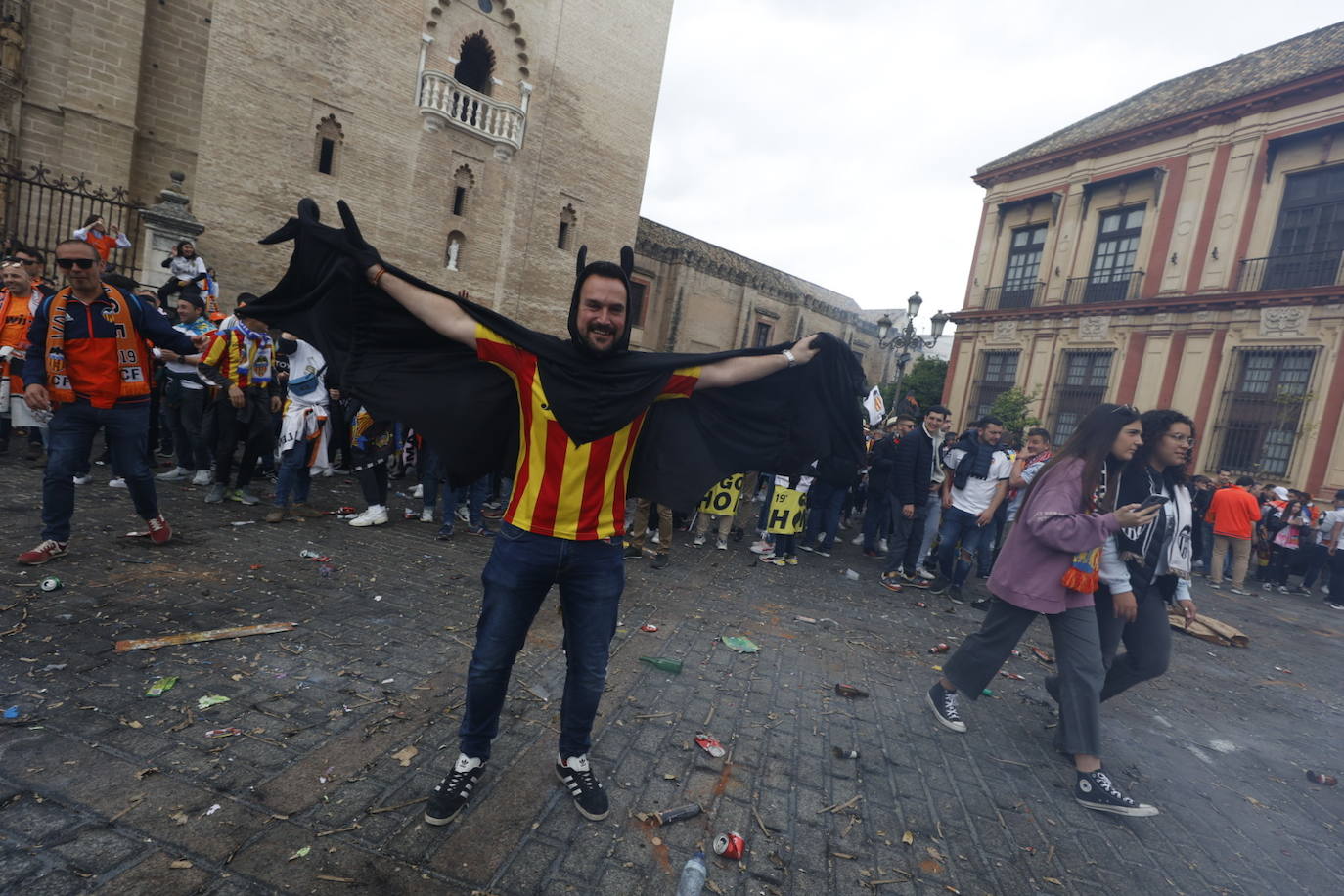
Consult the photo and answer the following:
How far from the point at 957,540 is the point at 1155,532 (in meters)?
4.37

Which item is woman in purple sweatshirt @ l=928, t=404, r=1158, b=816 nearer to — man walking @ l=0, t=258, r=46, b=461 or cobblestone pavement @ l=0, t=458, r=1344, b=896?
cobblestone pavement @ l=0, t=458, r=1344, b=896

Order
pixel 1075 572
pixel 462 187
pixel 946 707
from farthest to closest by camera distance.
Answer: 1. pixel 462 187
2. pixel 946 707
3. pixel 1075 572

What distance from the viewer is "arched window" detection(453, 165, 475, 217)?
2205 centimetres

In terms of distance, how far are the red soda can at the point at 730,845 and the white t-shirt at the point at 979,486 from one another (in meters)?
6.19

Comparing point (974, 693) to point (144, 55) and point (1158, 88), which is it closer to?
point (144, 55)

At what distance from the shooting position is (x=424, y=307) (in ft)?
8.96

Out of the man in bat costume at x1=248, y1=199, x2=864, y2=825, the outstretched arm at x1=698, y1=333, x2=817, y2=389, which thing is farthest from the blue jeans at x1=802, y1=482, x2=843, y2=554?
the outstretched arm at x1=698, y1=333, x2=817, y2=389

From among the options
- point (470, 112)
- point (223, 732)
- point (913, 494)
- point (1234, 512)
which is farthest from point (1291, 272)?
point (223, 732)

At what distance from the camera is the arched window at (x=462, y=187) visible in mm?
22047

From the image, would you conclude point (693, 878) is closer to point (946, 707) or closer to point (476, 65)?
point (946, 707)

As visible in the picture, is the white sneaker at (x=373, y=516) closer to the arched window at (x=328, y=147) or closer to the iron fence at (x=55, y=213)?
the iron fence at (x=55, y=213)

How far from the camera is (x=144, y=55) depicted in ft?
54.6

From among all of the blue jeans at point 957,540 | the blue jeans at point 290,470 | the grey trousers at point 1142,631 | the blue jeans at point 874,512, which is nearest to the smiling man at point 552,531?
the grey trousers at point 1142,631

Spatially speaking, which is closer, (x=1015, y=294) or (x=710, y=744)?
(x=710, y=744)
